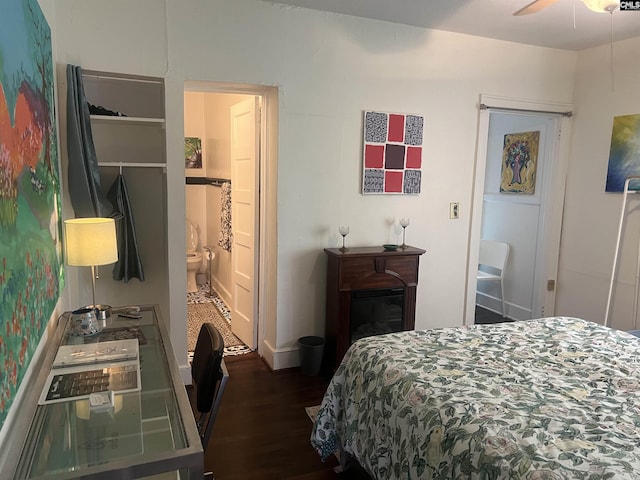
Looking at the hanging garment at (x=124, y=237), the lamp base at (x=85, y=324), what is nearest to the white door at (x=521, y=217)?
the hanging garment at (x=124, y=237)

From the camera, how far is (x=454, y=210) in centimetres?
393

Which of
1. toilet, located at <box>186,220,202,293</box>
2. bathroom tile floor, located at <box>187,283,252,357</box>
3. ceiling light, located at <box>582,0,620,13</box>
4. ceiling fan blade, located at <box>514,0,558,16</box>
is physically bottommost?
bathroom tile floor, located at <box>187,283,252,357</box>

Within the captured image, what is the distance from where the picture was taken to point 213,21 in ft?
9.93

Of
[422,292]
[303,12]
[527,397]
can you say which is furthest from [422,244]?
[527,397]

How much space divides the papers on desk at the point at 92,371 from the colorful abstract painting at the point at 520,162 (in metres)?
4.12

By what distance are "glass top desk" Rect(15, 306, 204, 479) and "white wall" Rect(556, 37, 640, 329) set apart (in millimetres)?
3718

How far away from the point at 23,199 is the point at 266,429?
6.32 ft

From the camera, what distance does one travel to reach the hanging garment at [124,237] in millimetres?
2900

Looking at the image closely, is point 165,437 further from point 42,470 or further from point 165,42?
point 165,42

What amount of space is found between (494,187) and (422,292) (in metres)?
1.98

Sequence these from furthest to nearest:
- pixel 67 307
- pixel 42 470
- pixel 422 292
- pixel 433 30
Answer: pixel 422 292 < pixel 433 30 < pixel 67 307 < pixel 42 470

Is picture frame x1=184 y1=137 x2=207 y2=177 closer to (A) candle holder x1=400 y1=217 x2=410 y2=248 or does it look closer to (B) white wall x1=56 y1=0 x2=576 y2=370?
(B) white wall x1=56 y1=0 x2=576 y2=370

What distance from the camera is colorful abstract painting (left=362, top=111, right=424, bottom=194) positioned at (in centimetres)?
358

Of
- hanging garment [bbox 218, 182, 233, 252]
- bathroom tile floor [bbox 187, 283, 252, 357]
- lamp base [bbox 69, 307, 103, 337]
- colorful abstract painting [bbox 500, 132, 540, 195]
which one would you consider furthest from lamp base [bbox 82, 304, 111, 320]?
colorful abstract painting [bbox 500, 132, 540, 195]
